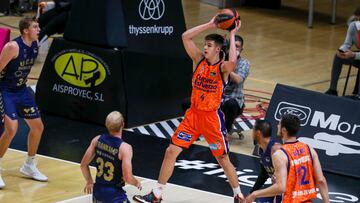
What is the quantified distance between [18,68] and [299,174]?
3.73 meters

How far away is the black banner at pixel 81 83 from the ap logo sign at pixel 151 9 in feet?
2.62

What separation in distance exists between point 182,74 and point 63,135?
2.20 m

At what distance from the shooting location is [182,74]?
46.2 ft

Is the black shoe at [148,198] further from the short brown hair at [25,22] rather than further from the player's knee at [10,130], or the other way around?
the short brown hair at [25,22]

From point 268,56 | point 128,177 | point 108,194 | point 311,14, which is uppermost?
point 128,177

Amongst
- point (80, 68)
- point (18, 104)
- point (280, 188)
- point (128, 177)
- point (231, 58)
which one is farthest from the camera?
point (80, 68)

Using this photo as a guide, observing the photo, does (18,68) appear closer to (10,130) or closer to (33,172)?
(10,130)

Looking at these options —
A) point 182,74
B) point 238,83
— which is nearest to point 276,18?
point 182,74

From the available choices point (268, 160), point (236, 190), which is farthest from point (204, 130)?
point (268, 160)

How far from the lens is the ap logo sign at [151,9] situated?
13.5m

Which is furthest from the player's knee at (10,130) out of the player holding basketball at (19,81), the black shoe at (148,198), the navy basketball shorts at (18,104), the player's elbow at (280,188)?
the player's elbow at (280,188)

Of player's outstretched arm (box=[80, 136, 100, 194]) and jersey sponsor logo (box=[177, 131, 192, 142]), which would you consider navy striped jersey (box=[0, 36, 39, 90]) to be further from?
player's outstretched arm (box=[80, 136, 100, 194])

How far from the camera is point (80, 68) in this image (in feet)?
44.1

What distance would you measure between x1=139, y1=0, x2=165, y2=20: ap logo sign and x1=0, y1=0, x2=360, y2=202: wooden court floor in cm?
214
